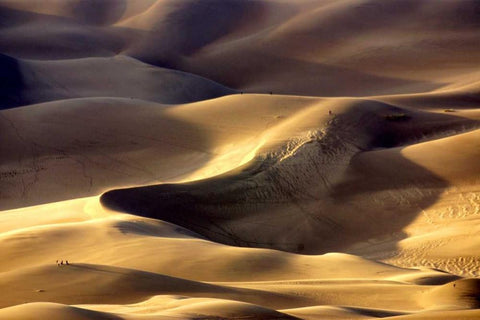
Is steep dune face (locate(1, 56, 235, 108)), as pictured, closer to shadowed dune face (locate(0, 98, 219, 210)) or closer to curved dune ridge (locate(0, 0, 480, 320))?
curved dune ridge (locate(0, 0, 480, 320))

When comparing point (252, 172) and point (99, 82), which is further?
point (99, 82)

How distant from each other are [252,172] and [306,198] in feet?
4.83

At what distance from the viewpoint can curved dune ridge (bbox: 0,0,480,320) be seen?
44.8ft

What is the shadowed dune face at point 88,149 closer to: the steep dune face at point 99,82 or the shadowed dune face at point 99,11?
the steep dune face at point 99,82

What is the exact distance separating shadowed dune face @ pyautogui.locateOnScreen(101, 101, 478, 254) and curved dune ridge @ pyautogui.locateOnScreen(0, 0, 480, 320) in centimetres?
5

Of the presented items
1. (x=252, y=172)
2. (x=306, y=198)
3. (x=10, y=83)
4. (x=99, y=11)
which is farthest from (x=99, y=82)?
→ (x=306, y=198)

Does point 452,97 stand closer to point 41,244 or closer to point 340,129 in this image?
point 340,129

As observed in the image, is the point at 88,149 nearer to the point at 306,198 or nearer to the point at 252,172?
the point at 252,172

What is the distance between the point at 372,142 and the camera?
27938 mm

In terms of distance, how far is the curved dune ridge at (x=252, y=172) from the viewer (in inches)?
538

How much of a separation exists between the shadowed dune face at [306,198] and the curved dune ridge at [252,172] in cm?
5

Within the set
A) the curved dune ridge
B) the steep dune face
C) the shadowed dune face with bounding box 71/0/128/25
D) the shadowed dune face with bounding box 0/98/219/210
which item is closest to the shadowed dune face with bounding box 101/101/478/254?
the curved dune ridge

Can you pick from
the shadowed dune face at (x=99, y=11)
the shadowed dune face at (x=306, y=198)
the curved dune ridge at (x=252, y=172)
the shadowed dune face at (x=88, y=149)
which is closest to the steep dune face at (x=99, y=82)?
the curved dune ridge at (x=252, y=172)

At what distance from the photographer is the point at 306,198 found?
81.4 feet
